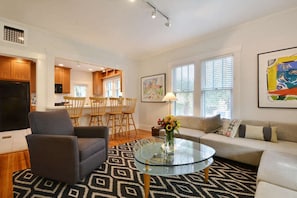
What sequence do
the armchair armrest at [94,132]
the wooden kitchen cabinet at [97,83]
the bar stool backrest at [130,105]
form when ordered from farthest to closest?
the wooden kitchen cabinet at [97,83] < the bar stool backrest at [130,105] < the armchair armrest at [94,132]

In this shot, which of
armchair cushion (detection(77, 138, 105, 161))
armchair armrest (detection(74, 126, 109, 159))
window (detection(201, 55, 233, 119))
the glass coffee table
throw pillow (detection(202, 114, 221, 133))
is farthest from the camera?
window (detection(201, 55, 233, 119))

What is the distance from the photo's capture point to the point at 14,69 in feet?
15.6

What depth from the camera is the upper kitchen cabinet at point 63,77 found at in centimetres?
609

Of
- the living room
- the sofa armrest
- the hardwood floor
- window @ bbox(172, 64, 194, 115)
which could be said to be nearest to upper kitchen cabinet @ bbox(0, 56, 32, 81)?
the living room

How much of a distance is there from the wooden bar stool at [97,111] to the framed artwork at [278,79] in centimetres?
361

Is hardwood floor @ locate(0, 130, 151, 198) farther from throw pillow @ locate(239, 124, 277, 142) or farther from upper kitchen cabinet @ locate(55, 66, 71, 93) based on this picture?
upper kitchen cabinet @ locate(55, 66, 71, 93)

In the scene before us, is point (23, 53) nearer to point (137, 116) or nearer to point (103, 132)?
point (103, 132)

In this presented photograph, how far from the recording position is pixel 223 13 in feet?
8.66

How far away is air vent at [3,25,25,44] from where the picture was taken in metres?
2.84

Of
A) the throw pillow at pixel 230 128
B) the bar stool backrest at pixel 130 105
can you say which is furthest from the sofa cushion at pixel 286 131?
the bar stool backrest at pixel 130 105

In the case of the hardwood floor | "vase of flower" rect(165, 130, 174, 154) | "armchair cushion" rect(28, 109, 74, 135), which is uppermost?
"armchair cushion" rect(28, 109, 74, 135)

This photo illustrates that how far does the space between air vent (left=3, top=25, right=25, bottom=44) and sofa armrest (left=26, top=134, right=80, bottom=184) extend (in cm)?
219

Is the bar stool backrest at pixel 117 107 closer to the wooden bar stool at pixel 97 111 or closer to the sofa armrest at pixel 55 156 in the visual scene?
the wooden bar stool at pixel 97 111

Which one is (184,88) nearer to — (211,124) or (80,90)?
(211,124)
